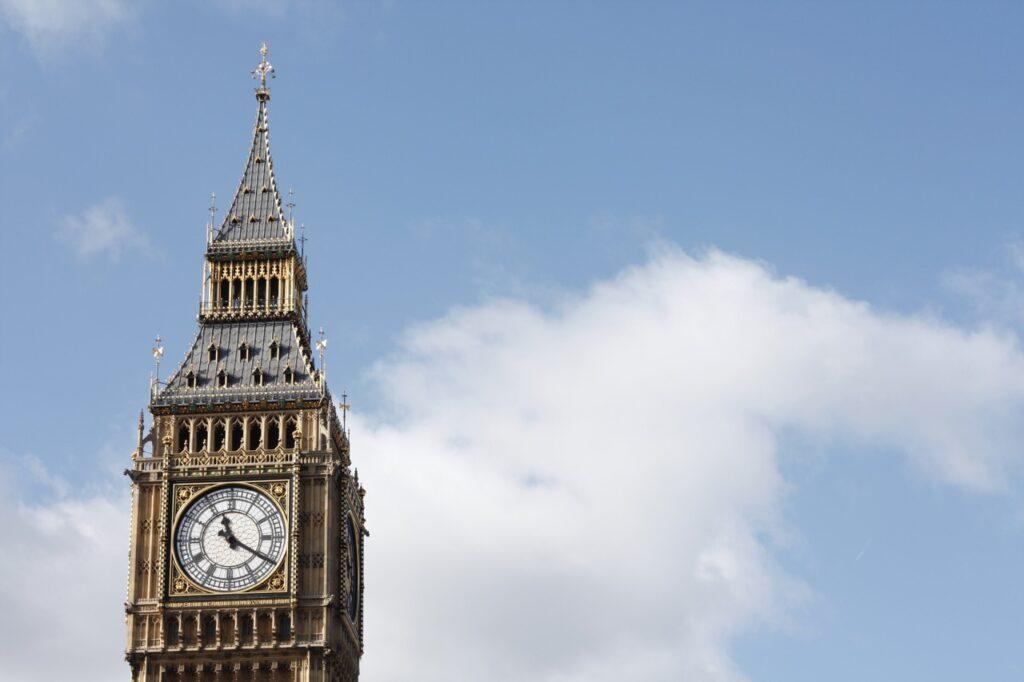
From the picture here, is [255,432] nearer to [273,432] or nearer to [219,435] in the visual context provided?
[273,432]

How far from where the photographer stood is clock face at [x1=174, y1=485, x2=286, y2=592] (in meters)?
114

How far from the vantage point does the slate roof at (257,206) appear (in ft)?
413

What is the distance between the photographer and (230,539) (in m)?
115

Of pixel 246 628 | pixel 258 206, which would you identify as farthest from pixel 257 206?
pixel 246 628

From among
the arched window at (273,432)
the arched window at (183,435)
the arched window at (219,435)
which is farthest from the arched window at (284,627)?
the arched window at (183,435)

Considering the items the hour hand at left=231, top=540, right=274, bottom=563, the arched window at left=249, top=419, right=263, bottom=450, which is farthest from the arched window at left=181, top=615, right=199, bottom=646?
the arched window at left=249, top=419, right=263, bottom=450

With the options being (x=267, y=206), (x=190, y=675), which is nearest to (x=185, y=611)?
(x=190, y=675)

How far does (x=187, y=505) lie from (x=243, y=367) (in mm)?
8679

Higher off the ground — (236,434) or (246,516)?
(236,434)

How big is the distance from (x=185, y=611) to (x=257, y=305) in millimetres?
18456

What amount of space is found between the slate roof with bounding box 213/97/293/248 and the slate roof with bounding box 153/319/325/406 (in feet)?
17.5

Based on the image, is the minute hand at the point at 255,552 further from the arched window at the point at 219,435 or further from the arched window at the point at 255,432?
the arched window at the point at 255,432

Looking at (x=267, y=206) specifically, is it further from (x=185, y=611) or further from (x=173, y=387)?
(x=185, y=611)

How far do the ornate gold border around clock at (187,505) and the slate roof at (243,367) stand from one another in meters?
4.90
